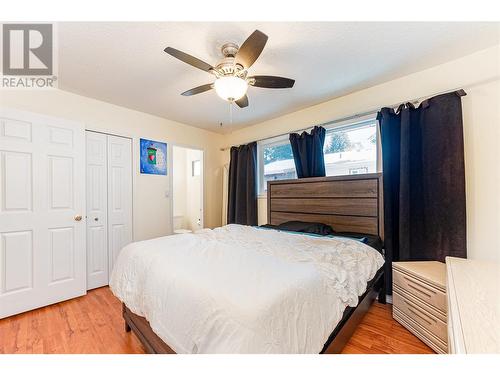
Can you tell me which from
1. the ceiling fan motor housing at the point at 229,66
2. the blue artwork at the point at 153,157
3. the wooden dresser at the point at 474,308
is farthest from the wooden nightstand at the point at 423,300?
the blue artwork at the point at 153,157

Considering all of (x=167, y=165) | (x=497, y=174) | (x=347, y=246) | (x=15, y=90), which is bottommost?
(x=347, y=246)

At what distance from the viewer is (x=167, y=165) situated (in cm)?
352

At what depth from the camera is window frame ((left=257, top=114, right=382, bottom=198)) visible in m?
2.53

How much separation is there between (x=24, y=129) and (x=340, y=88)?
3377mm

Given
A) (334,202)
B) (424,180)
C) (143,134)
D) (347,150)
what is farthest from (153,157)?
(424,180)

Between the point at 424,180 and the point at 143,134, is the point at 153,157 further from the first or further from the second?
the point at 424,180

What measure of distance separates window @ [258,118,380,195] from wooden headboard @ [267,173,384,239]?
0.82 ft

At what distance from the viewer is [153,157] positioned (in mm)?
3344

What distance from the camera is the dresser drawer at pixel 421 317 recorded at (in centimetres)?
155

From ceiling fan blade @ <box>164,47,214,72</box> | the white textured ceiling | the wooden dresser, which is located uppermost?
the white textured ceiling

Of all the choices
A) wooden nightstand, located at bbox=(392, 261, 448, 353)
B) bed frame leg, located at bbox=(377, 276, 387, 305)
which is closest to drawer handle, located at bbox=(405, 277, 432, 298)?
wooden nightstand, located at bbox=(392, 261, 448, 353)

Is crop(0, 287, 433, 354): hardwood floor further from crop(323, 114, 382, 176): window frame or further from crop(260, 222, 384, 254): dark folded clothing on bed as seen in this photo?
crop(323, 114, 382, 176): window frame
